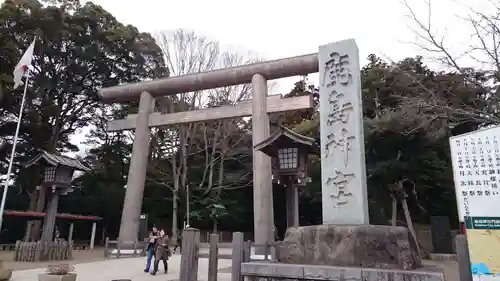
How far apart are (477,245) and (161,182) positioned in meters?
19.5

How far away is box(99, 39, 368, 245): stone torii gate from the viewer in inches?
211

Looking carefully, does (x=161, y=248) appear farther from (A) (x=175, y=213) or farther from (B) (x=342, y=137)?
(A) (x=175, y=213)

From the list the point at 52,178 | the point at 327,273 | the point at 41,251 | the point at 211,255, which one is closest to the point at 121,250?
the point at 41,251

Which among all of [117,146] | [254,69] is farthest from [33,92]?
[254,69]

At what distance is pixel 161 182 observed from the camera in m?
21.3

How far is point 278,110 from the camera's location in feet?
42.9

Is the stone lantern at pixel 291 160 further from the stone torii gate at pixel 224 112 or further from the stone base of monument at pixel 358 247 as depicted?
the stone torii gate at pixel 224 112

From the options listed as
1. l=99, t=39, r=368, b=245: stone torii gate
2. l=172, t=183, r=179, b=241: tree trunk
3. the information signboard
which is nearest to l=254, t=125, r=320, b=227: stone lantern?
l=99, t=39, r=368, b=245: stone torii gate

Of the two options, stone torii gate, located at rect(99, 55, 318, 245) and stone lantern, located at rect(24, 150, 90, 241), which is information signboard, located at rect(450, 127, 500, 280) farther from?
stone lantern, located at rect(24, 150, 90, 241)

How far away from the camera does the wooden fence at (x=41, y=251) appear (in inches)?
466

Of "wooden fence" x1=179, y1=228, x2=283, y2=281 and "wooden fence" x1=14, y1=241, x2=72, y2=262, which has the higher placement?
"wooden fence" x1=179, y1=228, x2=283, y2=281

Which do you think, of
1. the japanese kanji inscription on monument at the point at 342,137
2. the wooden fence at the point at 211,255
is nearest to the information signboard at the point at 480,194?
the japanese kanji inscription on monument at the point at 342,137

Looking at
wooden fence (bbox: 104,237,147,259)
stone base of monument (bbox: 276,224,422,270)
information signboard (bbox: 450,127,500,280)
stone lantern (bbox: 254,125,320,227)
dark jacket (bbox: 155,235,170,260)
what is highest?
stone lantern (bbox: 254,125,320,227)

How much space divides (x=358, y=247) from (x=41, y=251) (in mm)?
11892
